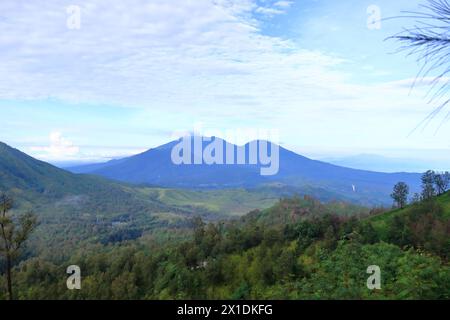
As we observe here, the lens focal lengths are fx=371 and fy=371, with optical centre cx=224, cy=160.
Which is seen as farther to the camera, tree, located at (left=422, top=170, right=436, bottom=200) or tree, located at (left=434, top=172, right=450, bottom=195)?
tree, located at (left=434, top=172, right=450, bottom=195)

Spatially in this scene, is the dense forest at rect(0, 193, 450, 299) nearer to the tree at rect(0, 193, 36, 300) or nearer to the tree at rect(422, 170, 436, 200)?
the tree at rect(422, 170, 436, 200)

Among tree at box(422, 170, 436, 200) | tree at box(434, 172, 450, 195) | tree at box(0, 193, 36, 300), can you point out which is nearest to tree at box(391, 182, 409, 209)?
tree at box(422, 170, 436, 200)

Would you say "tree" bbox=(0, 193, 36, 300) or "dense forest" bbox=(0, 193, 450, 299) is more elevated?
"tree" bbox=(0, 193, 36, 300)

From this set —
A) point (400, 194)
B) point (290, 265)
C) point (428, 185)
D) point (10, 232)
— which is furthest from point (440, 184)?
point (10, 232)

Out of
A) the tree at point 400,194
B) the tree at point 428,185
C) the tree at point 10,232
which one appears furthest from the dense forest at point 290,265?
the tree at point 400,194

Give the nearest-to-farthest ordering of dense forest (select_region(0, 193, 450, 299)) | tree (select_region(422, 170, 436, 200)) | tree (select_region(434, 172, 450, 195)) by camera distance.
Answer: dense forest (select_region(0, 193, 450, 299)) < tree (select_region(422, 170, 436, 200)) < tree (select_region(434, 172, 450, 195))

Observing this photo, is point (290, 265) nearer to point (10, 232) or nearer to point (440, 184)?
point (10, 232)
